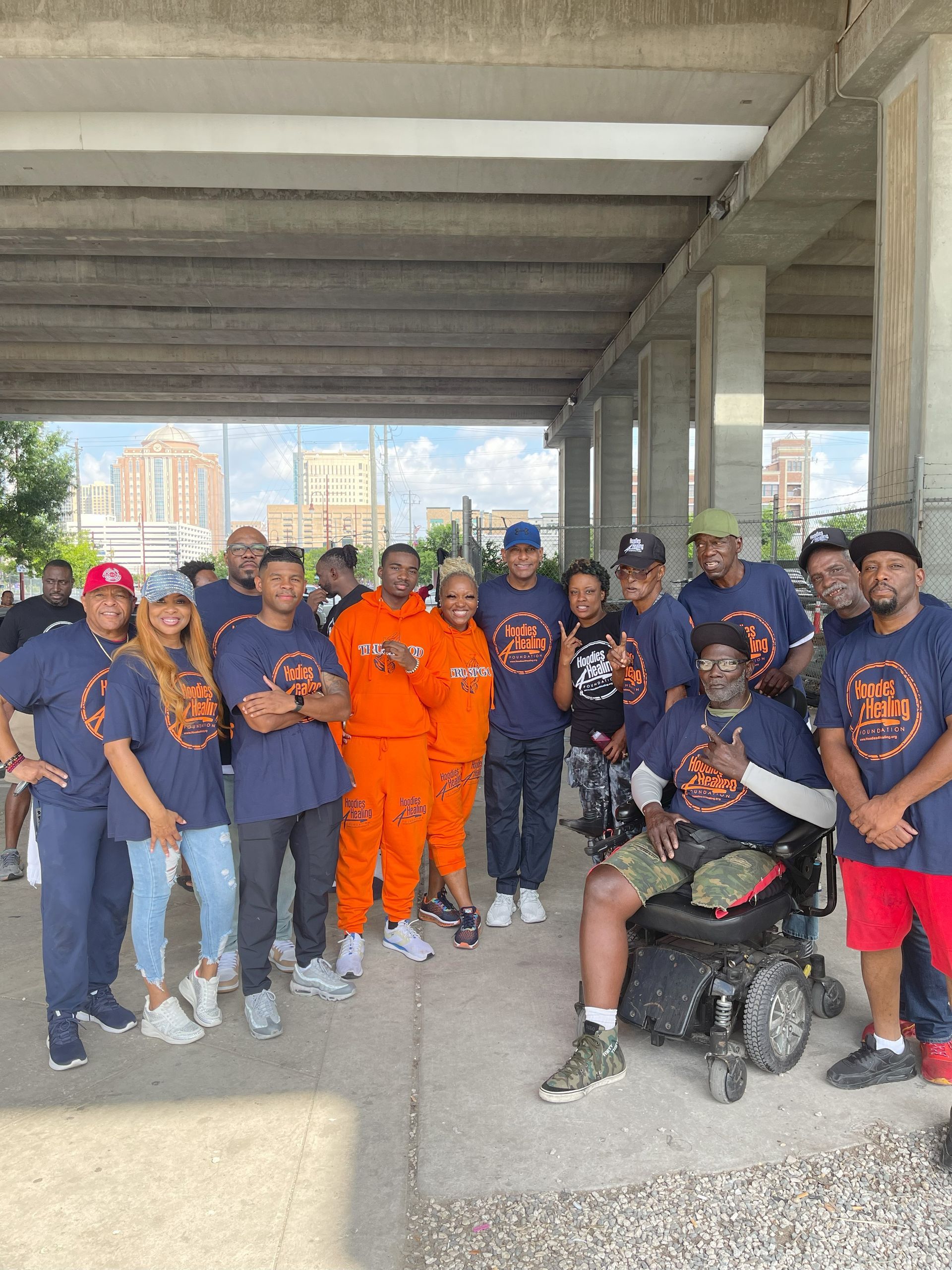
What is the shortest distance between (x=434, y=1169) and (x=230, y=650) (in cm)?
192

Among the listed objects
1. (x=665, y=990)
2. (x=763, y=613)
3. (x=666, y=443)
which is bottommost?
(x=665, y=990)

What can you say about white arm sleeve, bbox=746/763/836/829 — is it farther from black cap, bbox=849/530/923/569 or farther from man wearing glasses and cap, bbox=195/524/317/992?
man wearing glasses and cap, bbox=195/524/317/992

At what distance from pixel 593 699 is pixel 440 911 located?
1.37 meters

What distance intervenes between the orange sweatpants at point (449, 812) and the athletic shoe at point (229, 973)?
1057 mm

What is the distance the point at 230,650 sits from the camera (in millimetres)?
3543

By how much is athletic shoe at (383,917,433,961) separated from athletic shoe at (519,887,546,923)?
618mm

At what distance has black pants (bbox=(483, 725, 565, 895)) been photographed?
4.76 metres

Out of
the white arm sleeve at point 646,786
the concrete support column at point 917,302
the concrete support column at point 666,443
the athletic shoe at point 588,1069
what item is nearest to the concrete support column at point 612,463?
the concrete support column at point 666,443

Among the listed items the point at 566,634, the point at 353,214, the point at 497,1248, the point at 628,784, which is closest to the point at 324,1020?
the point at 497,1248

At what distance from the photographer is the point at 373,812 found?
415 cm

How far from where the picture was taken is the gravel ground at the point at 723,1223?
235 cm

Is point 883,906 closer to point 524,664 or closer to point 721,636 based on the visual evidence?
point 721,636

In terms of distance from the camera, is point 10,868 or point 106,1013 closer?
point 106,1013

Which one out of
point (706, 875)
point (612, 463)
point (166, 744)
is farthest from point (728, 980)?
point (612, 463)
